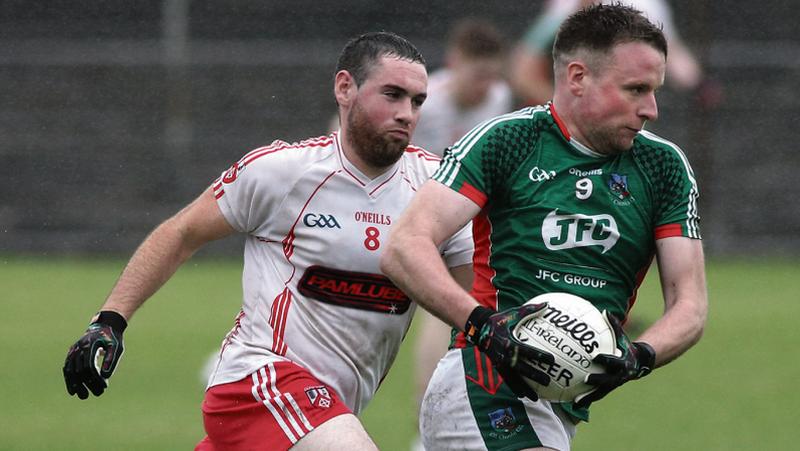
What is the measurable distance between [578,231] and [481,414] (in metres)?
0.63

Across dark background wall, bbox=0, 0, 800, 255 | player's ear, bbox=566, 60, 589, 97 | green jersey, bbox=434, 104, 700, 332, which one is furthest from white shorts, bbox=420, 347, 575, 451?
dark background wall, bbox=0, 0, 800, 255

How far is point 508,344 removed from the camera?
387cm

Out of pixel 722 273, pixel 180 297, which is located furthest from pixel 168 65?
pixel 722 273

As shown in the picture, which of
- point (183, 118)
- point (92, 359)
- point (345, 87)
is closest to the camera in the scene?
point (92, 359)

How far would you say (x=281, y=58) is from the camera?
753 inches

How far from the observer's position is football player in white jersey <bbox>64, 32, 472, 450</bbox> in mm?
4824

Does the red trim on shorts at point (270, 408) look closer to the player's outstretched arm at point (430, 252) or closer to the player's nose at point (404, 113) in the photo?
the player's outstretched arm at point (430, 252)

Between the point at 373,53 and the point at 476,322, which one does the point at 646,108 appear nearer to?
the point at 476,322

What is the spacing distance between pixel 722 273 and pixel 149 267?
11772 mm

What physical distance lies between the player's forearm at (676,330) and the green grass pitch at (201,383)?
3468 millimetres

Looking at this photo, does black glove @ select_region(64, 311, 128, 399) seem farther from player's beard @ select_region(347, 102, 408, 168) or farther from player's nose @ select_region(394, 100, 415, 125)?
player's nose @ select_region(394, 100, 415, 125)

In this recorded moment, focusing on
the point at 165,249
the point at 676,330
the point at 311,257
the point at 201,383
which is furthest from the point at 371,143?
the point at 201,383

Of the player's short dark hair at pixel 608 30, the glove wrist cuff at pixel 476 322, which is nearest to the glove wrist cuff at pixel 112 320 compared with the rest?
the glove wrist cuff at pixel 476 322

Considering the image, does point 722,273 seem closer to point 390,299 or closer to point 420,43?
point 420,43
